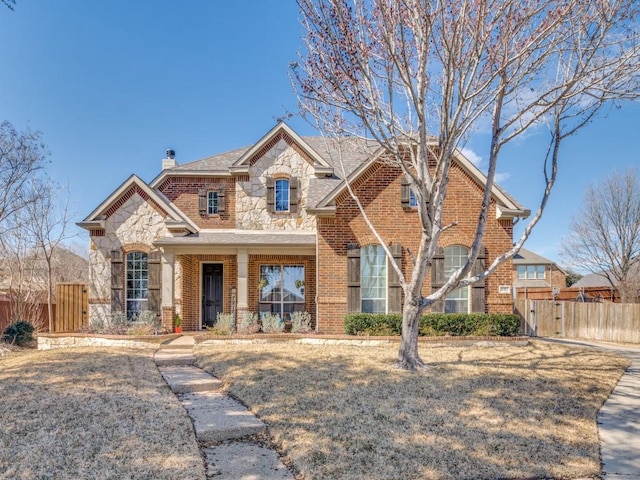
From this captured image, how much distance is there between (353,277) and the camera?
12.7m

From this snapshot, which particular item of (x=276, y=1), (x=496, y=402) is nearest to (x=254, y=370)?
(x=496, y=402)

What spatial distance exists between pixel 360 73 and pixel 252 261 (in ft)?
26.6

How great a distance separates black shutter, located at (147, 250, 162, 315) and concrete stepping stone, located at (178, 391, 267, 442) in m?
7.12

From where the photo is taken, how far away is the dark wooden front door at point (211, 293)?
49.3ft

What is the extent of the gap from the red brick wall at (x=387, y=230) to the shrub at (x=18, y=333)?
933 centimetres

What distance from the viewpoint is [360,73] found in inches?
319

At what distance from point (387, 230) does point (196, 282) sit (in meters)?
6.74

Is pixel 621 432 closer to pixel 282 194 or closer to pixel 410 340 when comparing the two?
Result: pixel 410 340

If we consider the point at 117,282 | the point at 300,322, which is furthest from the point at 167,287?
the point at 300,322

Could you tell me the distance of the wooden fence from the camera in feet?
54.8

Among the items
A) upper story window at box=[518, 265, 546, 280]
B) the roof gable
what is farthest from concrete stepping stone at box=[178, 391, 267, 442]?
upper story window at box=[518, 265, 546, 280]

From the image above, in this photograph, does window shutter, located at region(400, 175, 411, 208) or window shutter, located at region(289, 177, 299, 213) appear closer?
window shutter, located at region(400, 175, 411, 208)

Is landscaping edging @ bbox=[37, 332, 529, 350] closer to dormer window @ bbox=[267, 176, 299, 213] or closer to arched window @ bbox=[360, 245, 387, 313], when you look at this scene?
arched window @ bbox=[360, 245, 387, 313]

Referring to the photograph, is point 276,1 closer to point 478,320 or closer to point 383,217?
point 383,217
